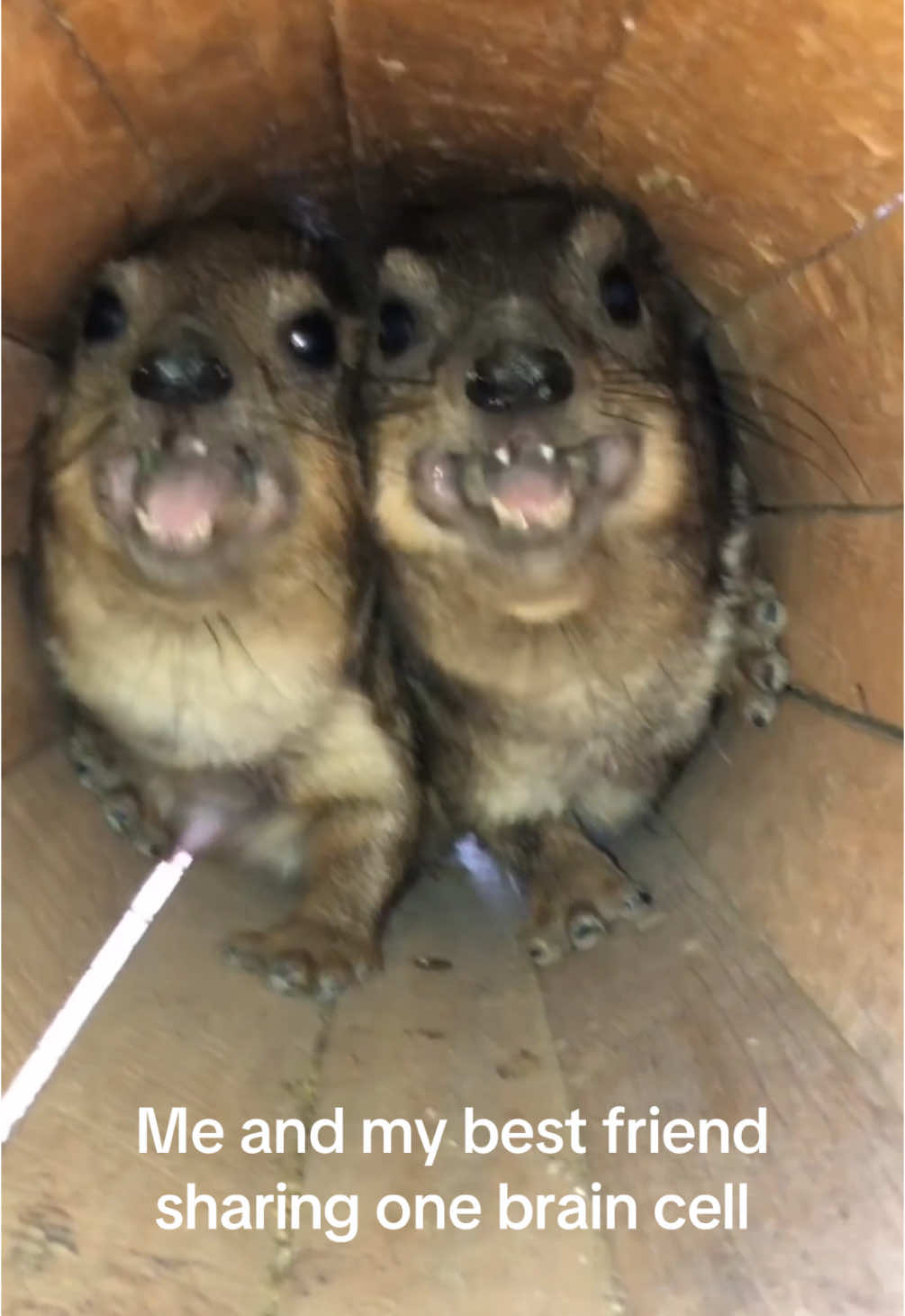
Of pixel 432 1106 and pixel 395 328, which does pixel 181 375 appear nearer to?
pixel 395 328

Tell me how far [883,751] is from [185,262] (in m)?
0.85

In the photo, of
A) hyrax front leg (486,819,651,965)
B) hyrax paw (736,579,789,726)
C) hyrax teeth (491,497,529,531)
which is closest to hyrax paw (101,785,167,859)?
hyrax front leg (486,819,651,965)

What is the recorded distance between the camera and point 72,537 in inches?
59.6

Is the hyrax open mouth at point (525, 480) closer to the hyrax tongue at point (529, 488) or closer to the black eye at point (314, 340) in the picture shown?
the hyrax tongue at point (529, 488)

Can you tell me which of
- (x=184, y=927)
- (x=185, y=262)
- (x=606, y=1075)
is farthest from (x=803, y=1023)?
(x=185, y=262)

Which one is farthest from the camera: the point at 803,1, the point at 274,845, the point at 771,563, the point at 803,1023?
the point at 274,845

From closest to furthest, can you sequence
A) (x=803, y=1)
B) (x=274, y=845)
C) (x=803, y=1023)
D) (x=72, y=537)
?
(x=803, y=1)
(x=803, y=1023)
(x=72, y=537)
(x=274, y=845)

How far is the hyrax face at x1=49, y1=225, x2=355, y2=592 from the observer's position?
4.74ft

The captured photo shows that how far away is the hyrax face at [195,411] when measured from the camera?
144 centimetres

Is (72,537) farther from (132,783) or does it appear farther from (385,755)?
(385,755)

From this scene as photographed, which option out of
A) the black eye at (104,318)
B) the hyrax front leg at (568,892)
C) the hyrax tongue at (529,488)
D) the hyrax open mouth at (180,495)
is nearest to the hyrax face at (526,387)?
the hyrax tongue at (529,488)

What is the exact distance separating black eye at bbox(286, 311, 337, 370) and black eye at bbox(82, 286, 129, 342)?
0.18 meters

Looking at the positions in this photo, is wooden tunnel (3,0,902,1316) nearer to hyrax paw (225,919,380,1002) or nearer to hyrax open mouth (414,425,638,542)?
hyrax paw (225,919,380,1002)

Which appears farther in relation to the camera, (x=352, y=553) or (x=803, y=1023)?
(x=352, y=553)
